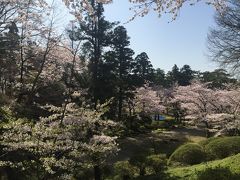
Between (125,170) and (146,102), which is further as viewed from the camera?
(146,102)

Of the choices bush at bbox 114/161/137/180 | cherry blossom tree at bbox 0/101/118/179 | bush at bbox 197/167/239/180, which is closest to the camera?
cherry blossom tree at bbox 0/101/118/179

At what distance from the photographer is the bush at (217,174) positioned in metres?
13.5

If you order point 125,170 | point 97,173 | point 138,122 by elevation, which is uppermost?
point 138,122

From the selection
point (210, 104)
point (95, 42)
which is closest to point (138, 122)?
point (210, 104)

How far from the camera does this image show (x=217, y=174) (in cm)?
1405

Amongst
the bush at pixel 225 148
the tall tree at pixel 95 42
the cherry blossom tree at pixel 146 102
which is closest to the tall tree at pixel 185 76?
the cherry blossom tree at pixel 146 102

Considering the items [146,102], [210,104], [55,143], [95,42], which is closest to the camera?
[55,143]

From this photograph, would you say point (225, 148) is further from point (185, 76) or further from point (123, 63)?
point (185, 76)

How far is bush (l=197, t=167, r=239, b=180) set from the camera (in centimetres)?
1355

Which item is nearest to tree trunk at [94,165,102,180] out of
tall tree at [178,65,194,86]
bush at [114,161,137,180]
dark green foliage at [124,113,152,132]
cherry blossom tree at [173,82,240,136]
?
bush at [114,161,137,180]

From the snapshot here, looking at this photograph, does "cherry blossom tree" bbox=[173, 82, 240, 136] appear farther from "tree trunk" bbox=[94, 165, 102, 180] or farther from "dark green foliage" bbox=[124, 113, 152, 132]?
"tree trunk" bbox=[94, 165, 102, 180]

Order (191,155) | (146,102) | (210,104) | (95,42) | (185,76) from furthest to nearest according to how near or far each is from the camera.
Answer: (185,76)
(146,102)
(210,104)
(95,42)
(191,155)

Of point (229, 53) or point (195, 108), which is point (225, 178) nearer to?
point (229, 53)

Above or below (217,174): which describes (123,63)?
above
